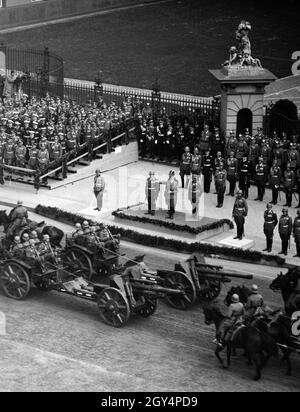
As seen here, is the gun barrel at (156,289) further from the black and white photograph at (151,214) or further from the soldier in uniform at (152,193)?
the soldier in uniform at (152,193)

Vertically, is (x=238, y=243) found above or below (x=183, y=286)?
below

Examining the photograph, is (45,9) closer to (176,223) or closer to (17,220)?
(176,223)

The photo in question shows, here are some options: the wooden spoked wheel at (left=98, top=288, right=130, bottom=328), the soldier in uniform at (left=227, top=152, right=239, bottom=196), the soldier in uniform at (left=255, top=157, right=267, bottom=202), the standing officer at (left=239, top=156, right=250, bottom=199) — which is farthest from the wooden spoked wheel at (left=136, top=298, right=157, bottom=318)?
the standing officer at (left=239, top=156, right=250, bottom=199)

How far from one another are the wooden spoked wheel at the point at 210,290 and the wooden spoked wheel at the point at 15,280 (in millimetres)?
4190

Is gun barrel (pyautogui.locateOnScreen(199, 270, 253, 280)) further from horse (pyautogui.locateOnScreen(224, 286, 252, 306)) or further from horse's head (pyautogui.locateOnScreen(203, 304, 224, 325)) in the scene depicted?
horse's head (pyautogui.locateOnScreen(203, 304, 224, 325))

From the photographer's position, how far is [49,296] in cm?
2717

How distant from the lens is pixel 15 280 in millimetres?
26547

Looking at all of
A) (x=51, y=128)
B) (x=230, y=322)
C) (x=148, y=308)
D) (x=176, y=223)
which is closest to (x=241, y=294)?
(x=230, y=322)

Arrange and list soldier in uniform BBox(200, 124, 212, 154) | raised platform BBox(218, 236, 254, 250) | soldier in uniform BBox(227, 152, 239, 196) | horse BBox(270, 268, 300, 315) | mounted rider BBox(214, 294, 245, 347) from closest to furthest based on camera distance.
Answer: mounted rider BBox(214, 294, 245, 347) → horse BBox(270, 268, 300, 315) → raised platform BBox(218, 236, 254, 250) → soldier in uniform BBox(227, 152, 239, 196) → soldier in uniform BBox(200, 124, 212, 154)

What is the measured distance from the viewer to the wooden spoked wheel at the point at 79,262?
1071 inches

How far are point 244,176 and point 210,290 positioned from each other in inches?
406

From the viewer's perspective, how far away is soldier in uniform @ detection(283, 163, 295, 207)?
34438 millimetres

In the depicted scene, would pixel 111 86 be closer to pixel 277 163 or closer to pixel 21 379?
pixel 277 163

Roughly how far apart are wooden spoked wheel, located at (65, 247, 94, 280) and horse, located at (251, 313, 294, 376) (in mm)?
5934
